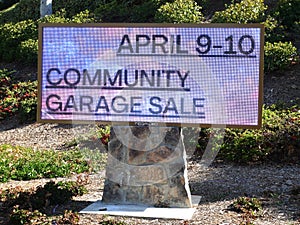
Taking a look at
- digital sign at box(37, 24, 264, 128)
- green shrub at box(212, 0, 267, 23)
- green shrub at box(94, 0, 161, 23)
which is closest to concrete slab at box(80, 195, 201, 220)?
digital sign at box(37, 24, 264, 128)

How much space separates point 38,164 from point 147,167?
2.62m

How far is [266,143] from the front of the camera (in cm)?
858

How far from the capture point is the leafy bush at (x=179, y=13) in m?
13.2

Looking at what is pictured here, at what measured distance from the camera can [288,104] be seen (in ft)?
33.8

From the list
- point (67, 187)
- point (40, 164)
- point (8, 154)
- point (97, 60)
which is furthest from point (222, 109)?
point (8, 154)

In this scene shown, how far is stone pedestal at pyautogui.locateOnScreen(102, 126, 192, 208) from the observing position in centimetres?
637

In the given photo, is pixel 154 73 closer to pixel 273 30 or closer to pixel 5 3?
pixel 273 30

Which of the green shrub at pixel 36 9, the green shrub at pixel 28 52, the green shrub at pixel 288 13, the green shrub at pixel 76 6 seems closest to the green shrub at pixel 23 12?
the green shrub at pixel 36 9

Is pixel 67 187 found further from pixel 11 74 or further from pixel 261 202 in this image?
pixel 11 74

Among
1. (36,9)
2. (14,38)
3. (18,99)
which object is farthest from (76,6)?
(18,99)

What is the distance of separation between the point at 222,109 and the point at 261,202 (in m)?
1.11

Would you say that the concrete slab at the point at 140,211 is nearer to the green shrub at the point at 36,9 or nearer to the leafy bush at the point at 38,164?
the leafy bush at the point at 38,164

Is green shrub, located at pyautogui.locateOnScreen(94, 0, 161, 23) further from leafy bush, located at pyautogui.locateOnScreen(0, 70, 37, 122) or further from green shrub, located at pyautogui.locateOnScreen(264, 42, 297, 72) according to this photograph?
green shrub, located at pyautogui.locateOnScreen(264, 42, 297, 72)

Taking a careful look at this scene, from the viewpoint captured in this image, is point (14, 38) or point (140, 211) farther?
point (14, 38)
